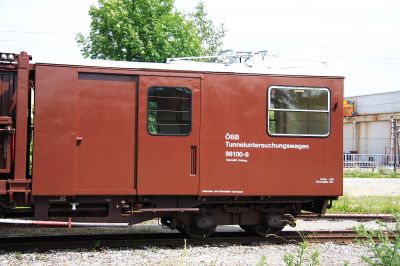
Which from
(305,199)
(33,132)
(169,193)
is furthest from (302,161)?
(33,132)

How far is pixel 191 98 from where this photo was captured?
9352mm

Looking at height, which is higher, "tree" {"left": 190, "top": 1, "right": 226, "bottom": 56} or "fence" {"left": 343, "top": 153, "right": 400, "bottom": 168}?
"tree" {"left": 190, "top": 1, "right": 226, "bottom": 56}

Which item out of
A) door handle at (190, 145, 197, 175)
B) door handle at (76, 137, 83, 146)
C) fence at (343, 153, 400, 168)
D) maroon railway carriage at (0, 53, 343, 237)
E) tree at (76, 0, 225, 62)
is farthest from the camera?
fence at (343, 153, 400, 168)

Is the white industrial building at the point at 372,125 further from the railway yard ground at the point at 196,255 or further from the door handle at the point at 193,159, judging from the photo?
the door handle at the point at 193,159

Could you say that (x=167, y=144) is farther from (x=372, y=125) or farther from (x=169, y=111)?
(x=372, y=125)

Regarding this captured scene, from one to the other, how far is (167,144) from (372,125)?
52704 millimetres

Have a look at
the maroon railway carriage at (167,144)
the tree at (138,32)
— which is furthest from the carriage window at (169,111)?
the tree at (138,32)

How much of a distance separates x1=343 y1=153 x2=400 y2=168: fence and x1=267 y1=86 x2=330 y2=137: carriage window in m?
38.3

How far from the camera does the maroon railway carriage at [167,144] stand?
8.71 metres

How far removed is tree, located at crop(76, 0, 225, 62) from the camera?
19.6m

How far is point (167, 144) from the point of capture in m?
9.19

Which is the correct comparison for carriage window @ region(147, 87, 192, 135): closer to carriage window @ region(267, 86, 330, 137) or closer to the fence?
carriage window @ region(267, 86, 330, 137)

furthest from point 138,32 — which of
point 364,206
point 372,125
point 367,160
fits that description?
point 372,125

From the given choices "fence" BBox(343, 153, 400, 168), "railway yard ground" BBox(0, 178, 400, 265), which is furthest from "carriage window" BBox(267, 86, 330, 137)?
"fence" BBox(343, 153, 400, 168)
